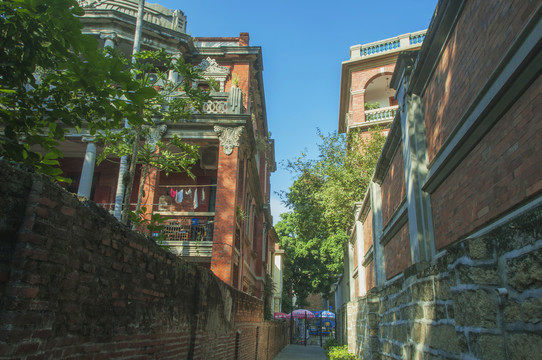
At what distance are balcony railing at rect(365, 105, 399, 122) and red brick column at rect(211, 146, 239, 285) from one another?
11.9m

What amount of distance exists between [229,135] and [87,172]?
5372mm

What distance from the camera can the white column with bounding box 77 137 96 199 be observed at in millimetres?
13719

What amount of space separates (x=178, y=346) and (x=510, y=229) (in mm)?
4421

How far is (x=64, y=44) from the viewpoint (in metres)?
4.03

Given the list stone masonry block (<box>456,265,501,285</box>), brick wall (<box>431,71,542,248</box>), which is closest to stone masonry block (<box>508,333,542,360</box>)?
stone masonry block (<box>456,265,501,285</box>)

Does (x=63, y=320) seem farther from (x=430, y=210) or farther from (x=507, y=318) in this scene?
(x=430, y=210)

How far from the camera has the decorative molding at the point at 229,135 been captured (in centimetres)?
1452

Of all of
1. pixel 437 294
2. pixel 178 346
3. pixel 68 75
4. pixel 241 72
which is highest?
pixel 241 72

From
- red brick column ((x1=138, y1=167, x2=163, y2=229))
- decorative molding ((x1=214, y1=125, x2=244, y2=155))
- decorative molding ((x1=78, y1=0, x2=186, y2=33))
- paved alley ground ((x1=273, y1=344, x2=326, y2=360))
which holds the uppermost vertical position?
decorative molding ((x1=78, y1=0, x2=186, y2=33))

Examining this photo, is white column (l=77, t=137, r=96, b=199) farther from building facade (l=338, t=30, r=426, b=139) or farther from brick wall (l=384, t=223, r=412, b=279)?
building facade (l=338, t=30, r=426, b=139)

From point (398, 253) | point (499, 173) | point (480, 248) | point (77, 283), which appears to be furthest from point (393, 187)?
point (77, 283)

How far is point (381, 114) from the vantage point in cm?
2325

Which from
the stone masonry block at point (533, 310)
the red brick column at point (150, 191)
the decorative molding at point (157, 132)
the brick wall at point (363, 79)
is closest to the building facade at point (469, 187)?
the stone masonry block at point (533, 310)

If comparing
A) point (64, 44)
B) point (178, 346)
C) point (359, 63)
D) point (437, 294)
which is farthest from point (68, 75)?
point (359, 63)
